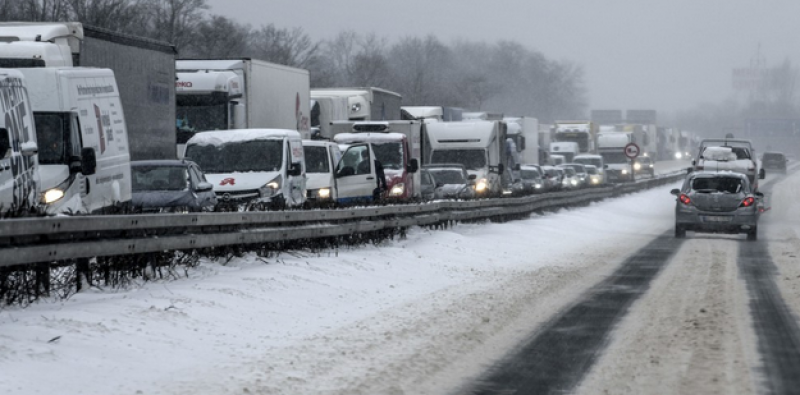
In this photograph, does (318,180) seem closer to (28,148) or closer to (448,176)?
(448,176)

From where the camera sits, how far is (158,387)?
8.14 meters

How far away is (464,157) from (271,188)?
1808cm

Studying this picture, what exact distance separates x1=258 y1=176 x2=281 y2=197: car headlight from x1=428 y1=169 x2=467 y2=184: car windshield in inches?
560

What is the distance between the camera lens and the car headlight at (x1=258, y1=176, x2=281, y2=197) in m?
22.9

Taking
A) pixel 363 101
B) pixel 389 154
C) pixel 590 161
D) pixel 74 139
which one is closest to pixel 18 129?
pixel 74 139

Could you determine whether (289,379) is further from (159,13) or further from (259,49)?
(259,49)

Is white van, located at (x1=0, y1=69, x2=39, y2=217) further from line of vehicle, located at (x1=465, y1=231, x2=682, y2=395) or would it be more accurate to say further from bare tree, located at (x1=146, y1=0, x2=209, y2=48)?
bare tree, located at (x1=146, y1=0, x2=209, y2=48)

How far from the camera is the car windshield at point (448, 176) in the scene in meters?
37.2

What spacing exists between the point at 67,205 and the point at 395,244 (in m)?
6.49

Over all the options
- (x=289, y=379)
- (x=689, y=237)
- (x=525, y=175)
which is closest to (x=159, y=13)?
(x=525, y=175)

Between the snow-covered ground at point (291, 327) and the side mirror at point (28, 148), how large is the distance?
2.23 m

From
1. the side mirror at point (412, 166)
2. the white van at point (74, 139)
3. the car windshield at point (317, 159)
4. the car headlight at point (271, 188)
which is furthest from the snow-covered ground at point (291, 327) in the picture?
the side mirror at point (412, 166)

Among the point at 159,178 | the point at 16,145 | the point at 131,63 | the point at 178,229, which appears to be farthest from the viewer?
the point at 131,63

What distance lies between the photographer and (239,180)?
2322cm
